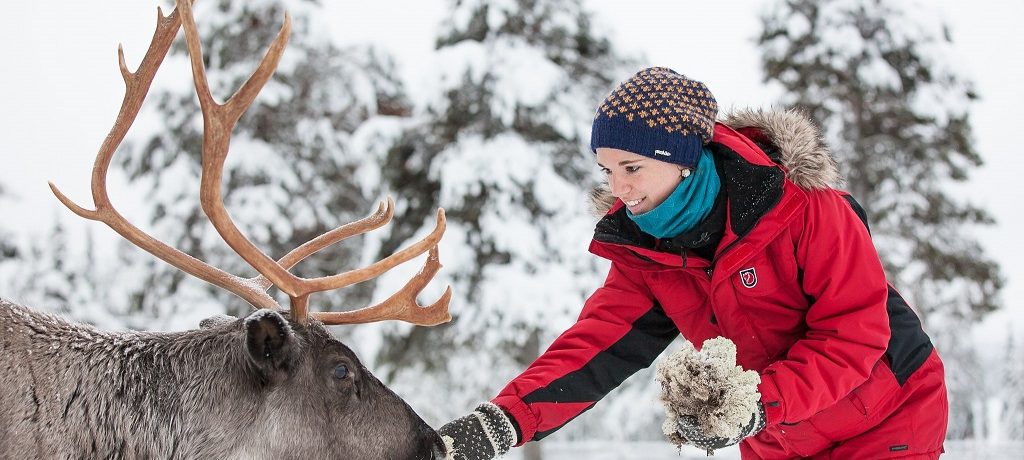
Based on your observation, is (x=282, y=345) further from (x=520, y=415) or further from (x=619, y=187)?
(x=619, y=187)

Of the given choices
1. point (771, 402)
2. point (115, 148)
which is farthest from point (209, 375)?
point (771, 402)

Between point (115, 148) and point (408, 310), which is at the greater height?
point (115, 148)

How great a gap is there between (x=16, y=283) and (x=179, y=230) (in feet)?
11.3

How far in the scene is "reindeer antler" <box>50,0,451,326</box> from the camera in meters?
2.90

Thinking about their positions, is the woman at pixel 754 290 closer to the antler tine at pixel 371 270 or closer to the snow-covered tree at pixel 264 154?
the antler tine at pixel 371 270

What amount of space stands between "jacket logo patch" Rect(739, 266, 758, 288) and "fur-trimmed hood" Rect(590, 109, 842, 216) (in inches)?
13.7

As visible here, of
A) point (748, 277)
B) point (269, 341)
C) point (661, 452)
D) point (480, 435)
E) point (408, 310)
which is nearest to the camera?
point (269, 341)

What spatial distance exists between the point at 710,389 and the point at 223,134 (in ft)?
5.83

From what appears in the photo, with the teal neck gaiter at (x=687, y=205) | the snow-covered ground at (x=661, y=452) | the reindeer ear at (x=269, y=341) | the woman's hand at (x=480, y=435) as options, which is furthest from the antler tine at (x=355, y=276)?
the snow-covered ground at (x=661, y=452)

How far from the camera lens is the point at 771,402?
2.75 meters

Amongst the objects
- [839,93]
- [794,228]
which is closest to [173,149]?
[839,93]

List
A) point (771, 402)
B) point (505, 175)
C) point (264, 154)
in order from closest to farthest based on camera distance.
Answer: point (771, 402), point (505, 175), point (264, 154)

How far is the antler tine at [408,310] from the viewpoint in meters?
3.23

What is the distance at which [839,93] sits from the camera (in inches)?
564
